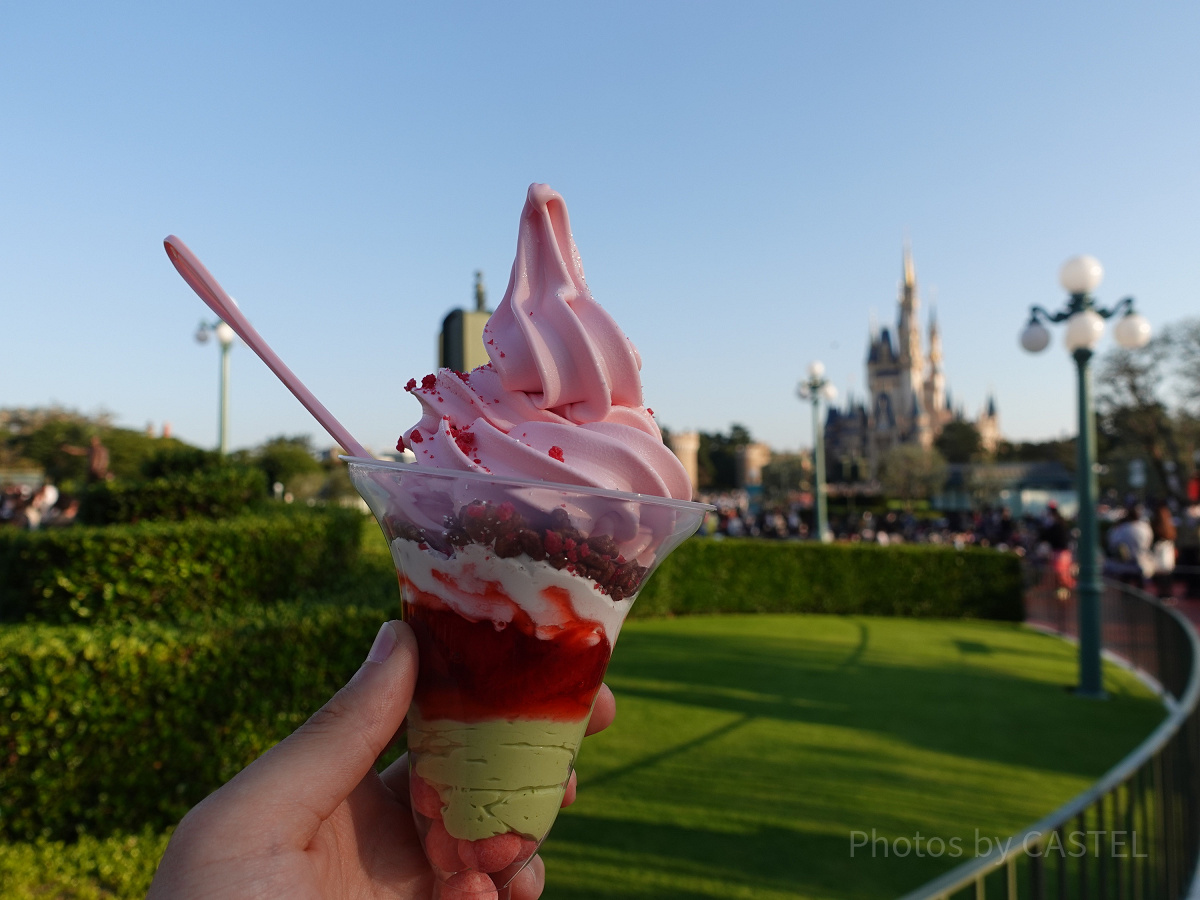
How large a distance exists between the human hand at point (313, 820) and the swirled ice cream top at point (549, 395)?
1.14ft

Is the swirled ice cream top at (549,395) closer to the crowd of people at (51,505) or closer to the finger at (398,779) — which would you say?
the finger at (398,779)

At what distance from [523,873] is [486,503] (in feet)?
2.83

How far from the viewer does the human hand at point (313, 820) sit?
1038mm

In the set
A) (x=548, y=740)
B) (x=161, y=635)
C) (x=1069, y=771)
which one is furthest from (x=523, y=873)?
(x=1069, y=771)

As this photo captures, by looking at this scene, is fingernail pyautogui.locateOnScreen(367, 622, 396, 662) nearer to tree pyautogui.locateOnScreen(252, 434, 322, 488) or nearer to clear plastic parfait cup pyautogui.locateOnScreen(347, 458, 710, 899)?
clear plastic parfait cup pyautogui.locateOnScreen(347, 458, 710, 899)

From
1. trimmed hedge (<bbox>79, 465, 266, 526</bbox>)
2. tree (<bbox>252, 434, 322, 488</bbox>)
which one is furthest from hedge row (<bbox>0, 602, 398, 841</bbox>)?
tree (<bbox>252, 434, 322, 488</bbox>)

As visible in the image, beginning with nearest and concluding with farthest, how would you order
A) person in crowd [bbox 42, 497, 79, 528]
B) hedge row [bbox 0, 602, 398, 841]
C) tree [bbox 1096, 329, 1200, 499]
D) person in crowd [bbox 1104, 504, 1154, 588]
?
hedge row [bbox 0, 602, 398, 841]
person in crowd [bbox 42, 497, 79, 528]
person in crowd [bbox 1104, 504, 1154, 588]
tree [bbox 1096, 329, 1200, 499]

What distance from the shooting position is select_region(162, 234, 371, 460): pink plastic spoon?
1273 mm

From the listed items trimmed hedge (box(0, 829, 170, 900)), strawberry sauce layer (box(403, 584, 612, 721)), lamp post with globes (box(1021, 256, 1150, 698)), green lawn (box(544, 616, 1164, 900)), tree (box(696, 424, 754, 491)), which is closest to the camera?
strawberry sauce layer (box(403, 584, 612, 721))

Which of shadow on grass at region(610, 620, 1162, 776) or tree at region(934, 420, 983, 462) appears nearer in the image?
shadow on grass at region(610, 620, 1162, 776)

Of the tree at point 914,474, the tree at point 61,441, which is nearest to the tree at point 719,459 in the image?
the tree at point 914,474

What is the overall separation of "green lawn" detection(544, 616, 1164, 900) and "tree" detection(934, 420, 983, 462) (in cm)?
7311

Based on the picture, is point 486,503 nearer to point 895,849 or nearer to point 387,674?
point 387,674

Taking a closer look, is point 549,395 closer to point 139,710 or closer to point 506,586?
point 506,586
